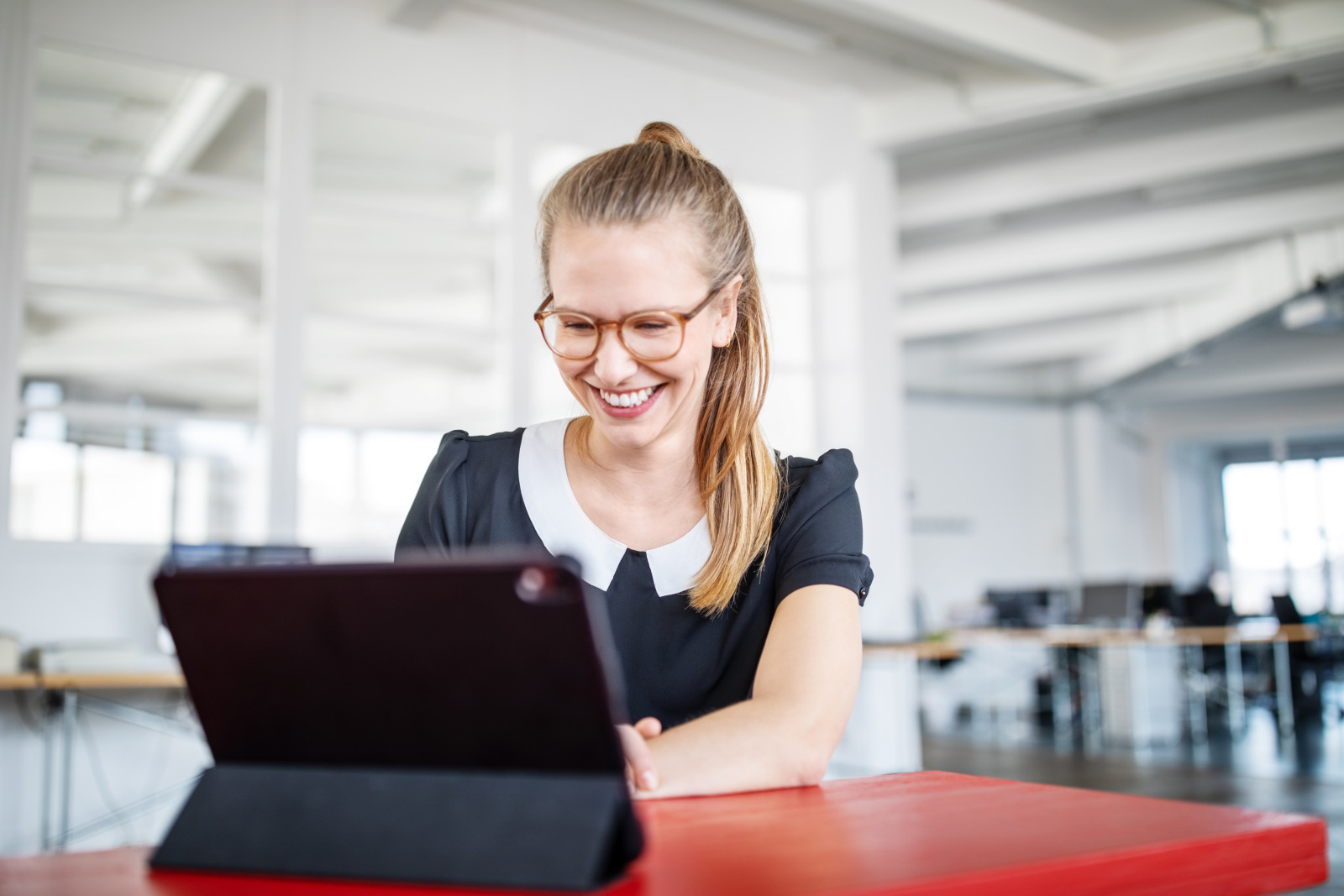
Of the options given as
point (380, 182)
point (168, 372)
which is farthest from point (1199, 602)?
point (168, 372)

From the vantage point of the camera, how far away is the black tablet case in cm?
54

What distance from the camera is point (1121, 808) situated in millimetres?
733

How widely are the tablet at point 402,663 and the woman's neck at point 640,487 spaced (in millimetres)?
650

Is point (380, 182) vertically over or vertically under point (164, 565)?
over

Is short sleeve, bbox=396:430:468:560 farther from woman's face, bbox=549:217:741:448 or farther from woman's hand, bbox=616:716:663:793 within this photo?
woman's hand, bbox=616:716:663:793

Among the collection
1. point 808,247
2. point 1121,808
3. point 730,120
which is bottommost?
point 1121,808

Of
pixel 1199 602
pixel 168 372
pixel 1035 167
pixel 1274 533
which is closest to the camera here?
pixel 168 372

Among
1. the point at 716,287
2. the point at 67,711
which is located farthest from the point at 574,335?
the point at 67,711

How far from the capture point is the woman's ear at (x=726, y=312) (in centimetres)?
125

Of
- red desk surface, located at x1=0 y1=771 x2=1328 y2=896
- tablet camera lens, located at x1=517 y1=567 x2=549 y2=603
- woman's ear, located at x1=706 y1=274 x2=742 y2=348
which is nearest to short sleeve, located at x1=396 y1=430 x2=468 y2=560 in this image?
woman's ear, located at x1=706 y1=274 x2=742 y2=348

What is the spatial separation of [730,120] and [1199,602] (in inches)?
245

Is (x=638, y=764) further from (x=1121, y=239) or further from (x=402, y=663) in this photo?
(x=1121, y=239)

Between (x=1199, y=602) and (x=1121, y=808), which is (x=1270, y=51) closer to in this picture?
(x=1199, y=602)

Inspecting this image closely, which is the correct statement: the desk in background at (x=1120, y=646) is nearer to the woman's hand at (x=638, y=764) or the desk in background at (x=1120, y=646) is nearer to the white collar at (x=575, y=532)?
the white collar at (x=575, y=532)
